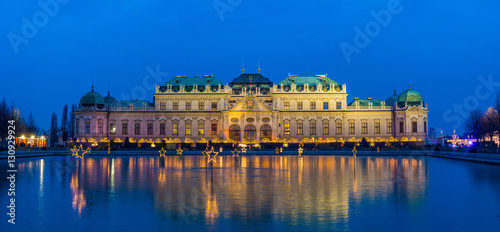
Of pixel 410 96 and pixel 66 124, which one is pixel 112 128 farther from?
pixel 410 96

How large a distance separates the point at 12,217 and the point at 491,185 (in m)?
20.5

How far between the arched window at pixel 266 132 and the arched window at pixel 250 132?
4.98 ft

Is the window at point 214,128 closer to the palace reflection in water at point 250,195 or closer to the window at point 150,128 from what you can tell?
the window at point 150,128

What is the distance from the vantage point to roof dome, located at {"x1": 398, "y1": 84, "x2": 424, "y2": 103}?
91625 millimetres

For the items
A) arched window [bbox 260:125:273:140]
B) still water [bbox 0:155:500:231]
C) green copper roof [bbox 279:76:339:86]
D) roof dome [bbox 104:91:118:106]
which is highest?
green copper roof [bbox 279:76:339:86]

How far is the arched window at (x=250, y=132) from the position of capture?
89.4 metres

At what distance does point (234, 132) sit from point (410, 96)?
34.9 meters

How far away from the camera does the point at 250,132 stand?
89.6 meters

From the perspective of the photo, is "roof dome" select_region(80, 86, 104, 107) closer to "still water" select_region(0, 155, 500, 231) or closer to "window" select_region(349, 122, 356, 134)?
"window" select_region(349, 122, 356, 134)

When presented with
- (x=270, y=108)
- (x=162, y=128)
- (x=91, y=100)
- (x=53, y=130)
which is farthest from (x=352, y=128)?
(x=53, y=130)

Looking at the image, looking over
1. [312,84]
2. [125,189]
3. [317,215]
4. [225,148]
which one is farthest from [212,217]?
[312,84]

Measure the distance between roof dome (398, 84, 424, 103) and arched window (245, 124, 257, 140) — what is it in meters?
29.7

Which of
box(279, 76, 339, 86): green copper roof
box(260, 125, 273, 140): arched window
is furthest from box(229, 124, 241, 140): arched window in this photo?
box(279, 76, 339, 86): green copper roof

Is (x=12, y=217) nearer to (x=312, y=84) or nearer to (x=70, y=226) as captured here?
(x=70, y=226)
